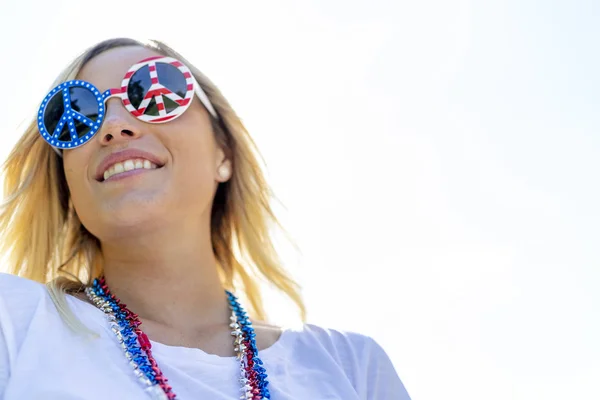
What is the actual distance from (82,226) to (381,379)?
1.53m

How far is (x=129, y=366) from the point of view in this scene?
3.14 meters

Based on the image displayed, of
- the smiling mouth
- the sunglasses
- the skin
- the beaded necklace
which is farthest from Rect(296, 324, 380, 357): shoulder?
the sunglasses

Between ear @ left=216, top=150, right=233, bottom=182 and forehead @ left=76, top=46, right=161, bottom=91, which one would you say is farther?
ear @ left=216, top=150, right=233, bottom=182

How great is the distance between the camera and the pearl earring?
4.01 meters

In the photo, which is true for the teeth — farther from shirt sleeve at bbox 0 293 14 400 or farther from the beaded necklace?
shirt sleeve at bbox 0 293 14 400

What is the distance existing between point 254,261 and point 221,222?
0.82 ft

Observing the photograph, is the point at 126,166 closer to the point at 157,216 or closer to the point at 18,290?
the point at 157,216

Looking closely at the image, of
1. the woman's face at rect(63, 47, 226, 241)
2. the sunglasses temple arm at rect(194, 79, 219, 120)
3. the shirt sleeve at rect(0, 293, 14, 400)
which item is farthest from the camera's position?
the sunglasses temple arm at rect(194, 79, 219, 120)

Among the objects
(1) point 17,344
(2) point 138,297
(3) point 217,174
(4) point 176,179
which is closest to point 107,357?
(1) point 17,344

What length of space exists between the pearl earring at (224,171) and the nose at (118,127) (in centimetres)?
55

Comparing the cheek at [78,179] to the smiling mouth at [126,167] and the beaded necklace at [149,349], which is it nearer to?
the smiling mouth at [126,167]

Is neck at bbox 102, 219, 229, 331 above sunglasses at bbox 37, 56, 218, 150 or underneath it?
underneath

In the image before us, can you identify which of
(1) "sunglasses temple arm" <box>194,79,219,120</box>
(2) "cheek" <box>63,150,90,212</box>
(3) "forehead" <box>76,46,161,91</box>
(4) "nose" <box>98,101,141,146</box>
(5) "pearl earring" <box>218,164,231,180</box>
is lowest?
(2) "cheek" <box>63,150,90,212</box>

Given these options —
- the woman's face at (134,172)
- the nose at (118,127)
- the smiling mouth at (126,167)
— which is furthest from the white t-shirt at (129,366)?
the nose at (118,127)
